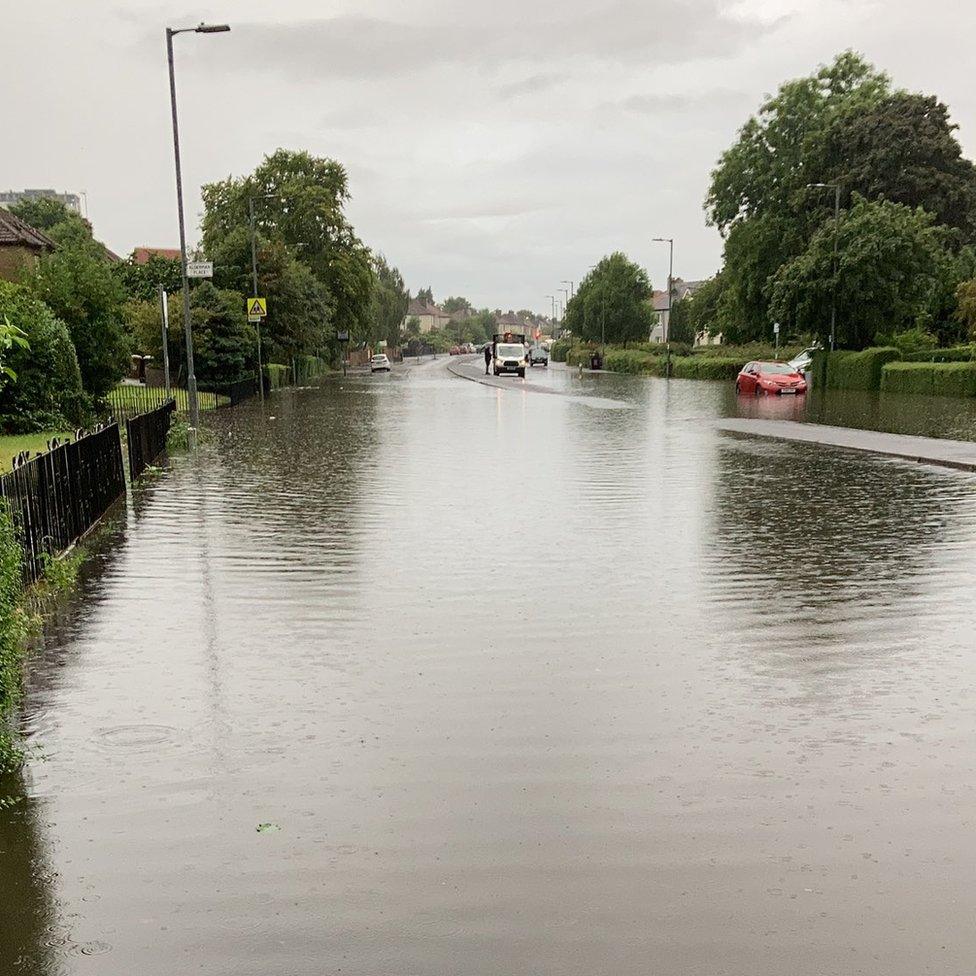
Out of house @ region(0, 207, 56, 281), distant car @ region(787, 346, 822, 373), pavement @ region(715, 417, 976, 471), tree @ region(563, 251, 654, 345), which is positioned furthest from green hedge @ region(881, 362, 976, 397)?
tree @ region(563, 251, 654, 345)

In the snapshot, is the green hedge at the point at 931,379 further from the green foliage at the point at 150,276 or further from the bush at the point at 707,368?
the green foliage at the point at 150,276

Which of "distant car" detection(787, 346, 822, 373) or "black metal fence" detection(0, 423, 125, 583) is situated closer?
"black metal fence" detection(0, 423, 125, 583)

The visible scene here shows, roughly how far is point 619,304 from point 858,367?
55476 mm

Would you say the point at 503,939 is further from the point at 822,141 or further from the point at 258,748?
the point at 822,141

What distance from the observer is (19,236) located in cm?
5409

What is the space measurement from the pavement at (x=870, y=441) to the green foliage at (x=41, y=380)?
14.2 metres

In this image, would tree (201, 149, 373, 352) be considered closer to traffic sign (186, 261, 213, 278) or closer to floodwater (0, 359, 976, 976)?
traffic sign (186, 261, 213, 278)

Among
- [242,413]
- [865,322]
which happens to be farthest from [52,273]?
[865,322]

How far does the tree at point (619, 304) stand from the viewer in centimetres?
9900

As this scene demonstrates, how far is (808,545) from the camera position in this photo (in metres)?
10.7

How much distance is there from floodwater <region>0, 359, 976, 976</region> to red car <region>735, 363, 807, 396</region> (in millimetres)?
30687

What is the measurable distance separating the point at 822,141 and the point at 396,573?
54.3 meters

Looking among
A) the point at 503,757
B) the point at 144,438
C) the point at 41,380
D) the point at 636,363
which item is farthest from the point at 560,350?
the point at 503,757

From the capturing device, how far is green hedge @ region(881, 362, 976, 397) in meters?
37.8
